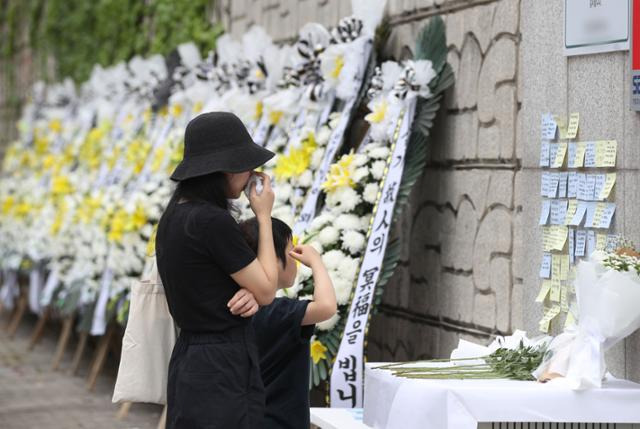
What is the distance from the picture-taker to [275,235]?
3951 millimetres

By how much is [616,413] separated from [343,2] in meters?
3.71

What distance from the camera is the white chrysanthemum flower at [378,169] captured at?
5.61 meters

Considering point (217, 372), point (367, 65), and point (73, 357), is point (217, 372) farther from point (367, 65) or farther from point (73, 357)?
point (73, 357)

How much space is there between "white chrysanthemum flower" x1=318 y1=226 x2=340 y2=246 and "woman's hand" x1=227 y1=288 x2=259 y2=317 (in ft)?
6.85

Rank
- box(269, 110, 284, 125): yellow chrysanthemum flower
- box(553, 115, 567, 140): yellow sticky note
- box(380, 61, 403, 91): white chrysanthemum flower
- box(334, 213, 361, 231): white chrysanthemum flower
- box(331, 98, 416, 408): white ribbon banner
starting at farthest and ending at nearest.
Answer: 1. box(269, 110, 284, 125): yellow chrysanthemum flower
2. box(380, 61, 403, 91): white chrysanthemum flower
3. box(334, 213, 361, 231): white chrysanthemum flower
4. box(331, 98, 416, 408): white ribbon banner
5. box(553, 115, 567, 140): yellow sticky note

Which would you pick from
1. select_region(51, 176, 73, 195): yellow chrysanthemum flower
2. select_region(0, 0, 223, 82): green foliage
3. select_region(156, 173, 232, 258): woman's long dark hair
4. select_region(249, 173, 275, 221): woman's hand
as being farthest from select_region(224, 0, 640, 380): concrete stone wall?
select_region(51, 176, 73, 195): yellow chrysanthemum flower

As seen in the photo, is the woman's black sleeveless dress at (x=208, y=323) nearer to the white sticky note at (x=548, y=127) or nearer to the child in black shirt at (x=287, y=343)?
the child in black shirt at (x=287, y=343)

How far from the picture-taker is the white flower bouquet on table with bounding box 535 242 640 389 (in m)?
3.76

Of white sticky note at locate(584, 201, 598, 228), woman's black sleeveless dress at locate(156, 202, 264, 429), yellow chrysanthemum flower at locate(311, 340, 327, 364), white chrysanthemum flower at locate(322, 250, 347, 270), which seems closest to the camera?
woman's black sleeveless dress at locate(156, 202, 264, 429)

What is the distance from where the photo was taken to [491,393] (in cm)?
376

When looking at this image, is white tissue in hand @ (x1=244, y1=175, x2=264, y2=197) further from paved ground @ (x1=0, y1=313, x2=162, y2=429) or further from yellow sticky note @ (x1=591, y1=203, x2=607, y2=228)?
paved ground @ (x1=0, y1=313, x2=162, y2=429)

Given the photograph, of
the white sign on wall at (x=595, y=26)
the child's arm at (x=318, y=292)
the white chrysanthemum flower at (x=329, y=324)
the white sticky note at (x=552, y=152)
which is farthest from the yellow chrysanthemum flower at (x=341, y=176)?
the child's arm at (x=318, y=292)

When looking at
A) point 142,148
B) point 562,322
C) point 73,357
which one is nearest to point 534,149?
point 562,322

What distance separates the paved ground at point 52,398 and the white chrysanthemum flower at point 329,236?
1.90 m
